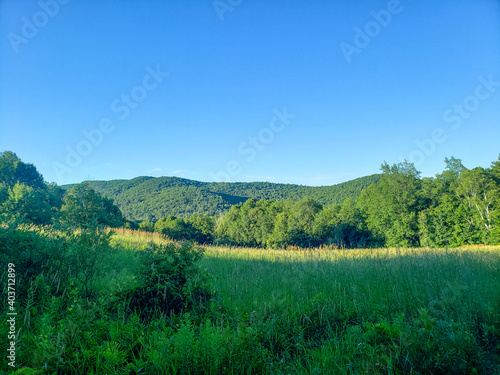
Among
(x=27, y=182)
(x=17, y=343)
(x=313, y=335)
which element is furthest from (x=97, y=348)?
(x=27, y=182)

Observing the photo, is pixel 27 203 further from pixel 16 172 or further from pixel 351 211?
pixel 351 211

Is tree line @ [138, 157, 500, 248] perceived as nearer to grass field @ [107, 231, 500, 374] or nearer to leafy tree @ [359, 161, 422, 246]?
leafy tree @ [359, 161, 422, 246]

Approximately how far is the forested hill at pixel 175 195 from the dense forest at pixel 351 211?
5940 mm

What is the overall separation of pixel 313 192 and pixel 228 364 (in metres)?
110

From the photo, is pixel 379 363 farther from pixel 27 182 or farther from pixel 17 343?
pixel 27 182

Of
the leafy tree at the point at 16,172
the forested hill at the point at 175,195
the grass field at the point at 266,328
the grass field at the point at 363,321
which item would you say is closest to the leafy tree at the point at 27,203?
the leafy tree at the point at 16,172

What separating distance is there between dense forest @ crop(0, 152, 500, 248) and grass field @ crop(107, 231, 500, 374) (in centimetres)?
363

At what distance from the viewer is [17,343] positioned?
9.16 ft

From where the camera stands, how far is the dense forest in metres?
38.5

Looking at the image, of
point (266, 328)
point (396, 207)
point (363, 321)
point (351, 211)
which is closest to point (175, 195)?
point (351, 211)

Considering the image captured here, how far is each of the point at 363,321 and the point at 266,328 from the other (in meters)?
1.42

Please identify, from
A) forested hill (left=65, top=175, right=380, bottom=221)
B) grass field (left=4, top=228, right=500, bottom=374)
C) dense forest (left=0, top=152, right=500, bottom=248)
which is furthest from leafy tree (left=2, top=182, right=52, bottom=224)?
forested hill (left=65, top=175, right=380, bottom=221)

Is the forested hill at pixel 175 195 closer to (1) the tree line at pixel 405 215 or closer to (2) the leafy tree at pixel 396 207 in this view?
(1) the tree line at pixel 405 215

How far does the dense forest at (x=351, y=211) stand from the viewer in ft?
126
